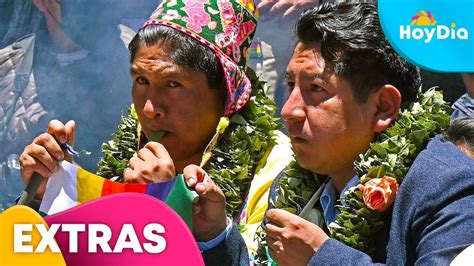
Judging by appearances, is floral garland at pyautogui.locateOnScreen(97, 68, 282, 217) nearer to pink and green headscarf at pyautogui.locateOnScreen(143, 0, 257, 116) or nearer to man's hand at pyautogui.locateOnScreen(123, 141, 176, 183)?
pink and green headscarf at pyautogui.locateOnScreen(143, 0, 257, 116)

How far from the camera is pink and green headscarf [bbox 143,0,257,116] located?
3.77 meters

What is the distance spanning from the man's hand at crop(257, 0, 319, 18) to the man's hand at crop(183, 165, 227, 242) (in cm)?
200

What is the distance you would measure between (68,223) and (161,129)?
789mm

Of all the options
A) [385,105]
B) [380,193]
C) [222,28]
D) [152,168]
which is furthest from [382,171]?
[222,28]

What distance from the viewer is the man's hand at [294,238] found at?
2.98 metres

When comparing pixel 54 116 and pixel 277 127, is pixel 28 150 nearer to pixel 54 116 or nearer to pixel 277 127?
pixel 277 127

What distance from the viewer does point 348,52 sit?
3180 millimetres

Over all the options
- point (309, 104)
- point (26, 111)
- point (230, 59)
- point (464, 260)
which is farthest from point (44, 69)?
point (464, 260)

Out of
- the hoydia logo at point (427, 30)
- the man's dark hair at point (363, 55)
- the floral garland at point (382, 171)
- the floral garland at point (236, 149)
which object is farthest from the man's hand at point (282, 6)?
the hoydia logo at point (427, 30)

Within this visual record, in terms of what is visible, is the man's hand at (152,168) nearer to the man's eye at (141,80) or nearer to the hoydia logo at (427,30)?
the man's eye at (141,80)

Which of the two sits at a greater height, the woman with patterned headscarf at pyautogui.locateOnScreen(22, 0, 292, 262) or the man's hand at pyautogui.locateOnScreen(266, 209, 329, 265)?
the man's hand at pyautogui.locateOnScreen(266, 209, 329, 265)

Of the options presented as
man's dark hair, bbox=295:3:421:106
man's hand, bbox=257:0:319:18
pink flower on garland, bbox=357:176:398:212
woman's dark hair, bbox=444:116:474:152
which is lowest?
man's hand, bbox=257:0:319:18

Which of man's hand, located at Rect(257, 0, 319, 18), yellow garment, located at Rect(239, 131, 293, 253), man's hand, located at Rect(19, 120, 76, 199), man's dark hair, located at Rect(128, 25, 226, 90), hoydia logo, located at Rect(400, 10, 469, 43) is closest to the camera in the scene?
hoydia logo, located at Rect(400, 10, 469, 43)

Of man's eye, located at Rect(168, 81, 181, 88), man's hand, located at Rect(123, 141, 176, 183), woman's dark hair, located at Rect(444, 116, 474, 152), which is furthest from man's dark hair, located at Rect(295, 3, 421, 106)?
man's eye, located at Rect(168, 81, 181, 88)
